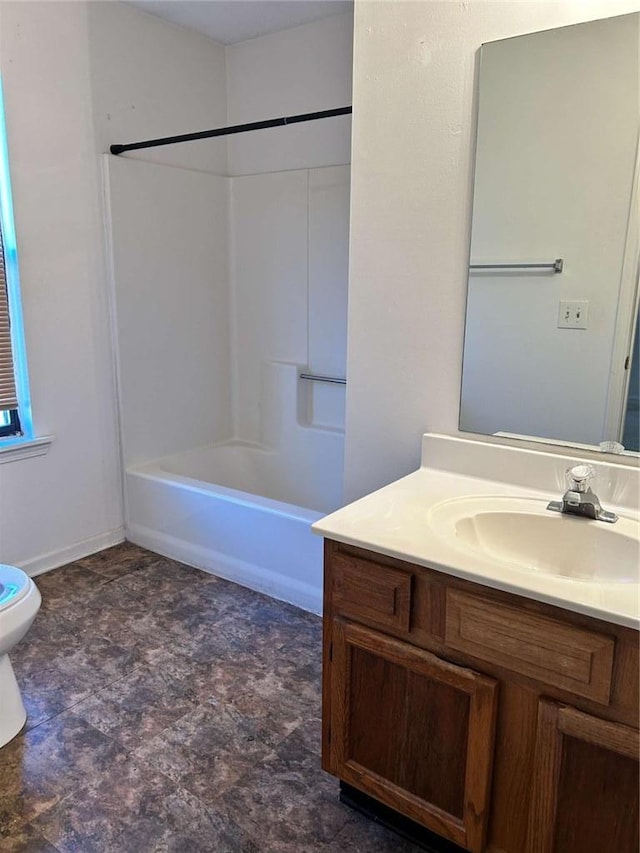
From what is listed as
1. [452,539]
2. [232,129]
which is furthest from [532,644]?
[232,129]

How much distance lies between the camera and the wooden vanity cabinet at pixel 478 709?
1088mm

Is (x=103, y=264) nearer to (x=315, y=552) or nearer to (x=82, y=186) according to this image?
(x=82, y=186)

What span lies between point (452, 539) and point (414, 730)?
43 centimetres

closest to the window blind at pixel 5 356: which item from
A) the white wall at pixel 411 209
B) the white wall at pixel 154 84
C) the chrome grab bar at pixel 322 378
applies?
the white wall at pixel 154 84

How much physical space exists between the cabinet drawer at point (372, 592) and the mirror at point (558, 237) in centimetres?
61

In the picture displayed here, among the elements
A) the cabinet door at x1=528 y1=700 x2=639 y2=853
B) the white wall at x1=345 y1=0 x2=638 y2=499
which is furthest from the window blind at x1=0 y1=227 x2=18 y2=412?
the cabinet door at x1=528 y1=700 x2=639 y2=853

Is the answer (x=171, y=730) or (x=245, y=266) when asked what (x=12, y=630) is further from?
(x=245, y=266)

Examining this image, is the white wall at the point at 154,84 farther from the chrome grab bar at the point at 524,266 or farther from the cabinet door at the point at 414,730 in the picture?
the cabinet door at the point at 414,730

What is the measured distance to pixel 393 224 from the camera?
1.79 m

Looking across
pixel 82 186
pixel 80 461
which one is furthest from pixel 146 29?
pixel 80 461

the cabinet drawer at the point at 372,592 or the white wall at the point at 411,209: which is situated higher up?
the white wall at the point at 411,209

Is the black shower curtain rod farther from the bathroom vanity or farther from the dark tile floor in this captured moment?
the dark tile floor

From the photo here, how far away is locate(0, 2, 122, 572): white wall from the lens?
8.26 ft

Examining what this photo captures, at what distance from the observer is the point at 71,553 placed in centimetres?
294
